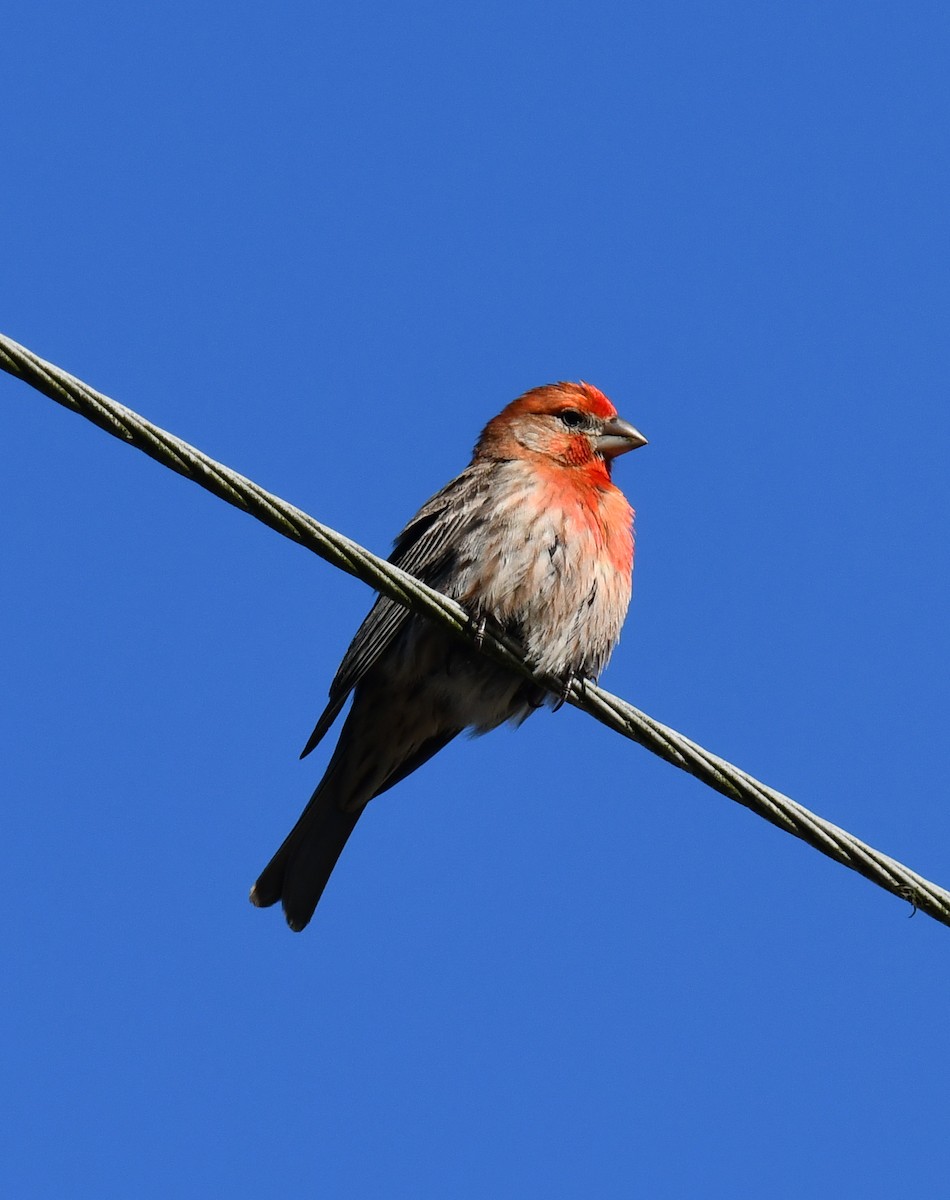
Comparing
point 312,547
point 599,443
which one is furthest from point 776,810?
point 599,443

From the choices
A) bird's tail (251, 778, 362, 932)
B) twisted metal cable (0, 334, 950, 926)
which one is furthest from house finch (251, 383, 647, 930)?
twisted metal cable (0, 334, 950, 926)

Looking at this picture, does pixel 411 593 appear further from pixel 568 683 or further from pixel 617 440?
pixel 617 440

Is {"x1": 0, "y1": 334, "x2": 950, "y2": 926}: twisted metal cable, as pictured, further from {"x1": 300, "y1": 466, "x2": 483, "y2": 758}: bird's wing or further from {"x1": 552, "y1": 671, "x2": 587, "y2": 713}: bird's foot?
{"x1": 300, "y1": 466, "x2": 483, "y2": 758}: bird's wing

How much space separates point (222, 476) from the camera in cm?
488

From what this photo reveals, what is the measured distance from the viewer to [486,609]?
279 inches

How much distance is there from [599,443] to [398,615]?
1.63m

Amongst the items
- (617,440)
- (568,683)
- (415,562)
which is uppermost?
(617,440)

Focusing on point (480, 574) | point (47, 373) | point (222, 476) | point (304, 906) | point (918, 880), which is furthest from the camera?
point (304, 906)

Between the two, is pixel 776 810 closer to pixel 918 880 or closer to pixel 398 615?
pixel 918 880

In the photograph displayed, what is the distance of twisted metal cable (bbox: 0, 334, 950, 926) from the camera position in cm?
466

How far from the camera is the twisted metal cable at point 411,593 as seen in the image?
4.66 meters

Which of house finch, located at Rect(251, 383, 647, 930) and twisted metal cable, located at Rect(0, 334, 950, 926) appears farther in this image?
house finch, located at Rect(251, 383, 647, 930)

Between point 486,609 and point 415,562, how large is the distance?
700 millimetres

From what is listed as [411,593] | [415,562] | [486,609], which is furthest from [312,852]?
[411,593]
